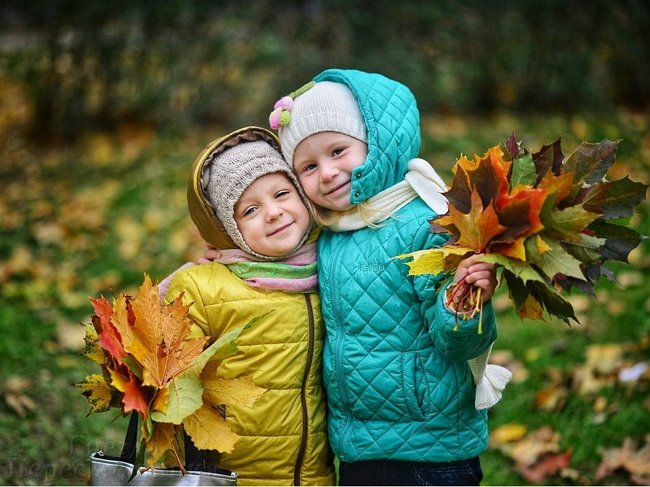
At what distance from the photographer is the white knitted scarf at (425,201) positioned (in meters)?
2.85

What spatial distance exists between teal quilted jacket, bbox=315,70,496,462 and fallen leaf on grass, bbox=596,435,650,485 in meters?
1.18

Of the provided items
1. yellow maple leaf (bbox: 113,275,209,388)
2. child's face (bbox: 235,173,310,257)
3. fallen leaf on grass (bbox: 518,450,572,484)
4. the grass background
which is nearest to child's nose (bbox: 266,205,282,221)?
child's face (bbox: 235,173,310,257)

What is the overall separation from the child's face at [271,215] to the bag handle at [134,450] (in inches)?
26.6

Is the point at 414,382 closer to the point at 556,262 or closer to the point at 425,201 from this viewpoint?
the point at 425,201

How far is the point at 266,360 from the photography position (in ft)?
9.75

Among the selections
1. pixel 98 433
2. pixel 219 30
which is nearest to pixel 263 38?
pixel 219 30

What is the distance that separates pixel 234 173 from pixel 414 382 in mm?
896

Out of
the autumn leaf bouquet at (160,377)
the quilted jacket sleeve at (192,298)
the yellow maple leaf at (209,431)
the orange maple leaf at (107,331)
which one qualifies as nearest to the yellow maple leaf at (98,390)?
the autumn leaf bouquet at (160,377)

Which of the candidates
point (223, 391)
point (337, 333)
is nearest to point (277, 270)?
point (337, 333)

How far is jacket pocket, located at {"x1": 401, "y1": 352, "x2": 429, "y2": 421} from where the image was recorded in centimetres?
284

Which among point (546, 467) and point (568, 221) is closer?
point (568, 221)

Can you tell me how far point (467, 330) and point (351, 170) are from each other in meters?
0.66

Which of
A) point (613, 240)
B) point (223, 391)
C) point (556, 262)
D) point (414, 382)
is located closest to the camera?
point (556, 262)

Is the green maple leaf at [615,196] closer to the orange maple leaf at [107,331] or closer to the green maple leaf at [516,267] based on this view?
the green maple leaf at [516,267]
